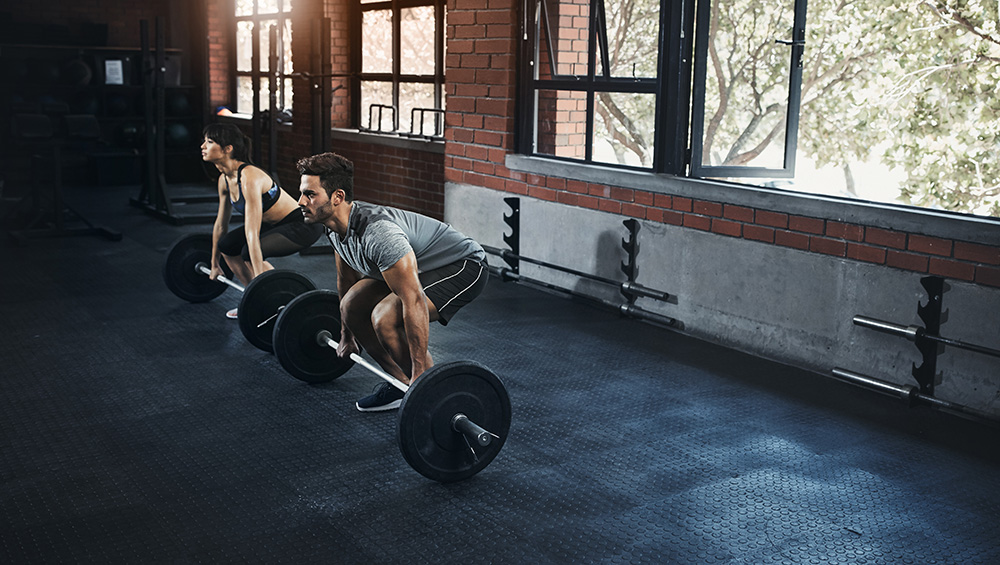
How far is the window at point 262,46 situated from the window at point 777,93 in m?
3.40

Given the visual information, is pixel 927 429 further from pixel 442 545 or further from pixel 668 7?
pixel 668 7

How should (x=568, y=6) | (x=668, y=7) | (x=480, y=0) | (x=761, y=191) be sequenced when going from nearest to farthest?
(x=761, y=191) → (x=668, y=7) → (x=568, y=6) → (x=480, y=0)

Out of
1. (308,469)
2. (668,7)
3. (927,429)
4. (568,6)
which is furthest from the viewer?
(568,6)

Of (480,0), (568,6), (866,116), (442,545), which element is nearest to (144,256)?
(480,0)

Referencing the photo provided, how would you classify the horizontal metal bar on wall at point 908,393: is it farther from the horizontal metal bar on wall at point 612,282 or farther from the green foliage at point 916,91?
the green foliage at point 916,91

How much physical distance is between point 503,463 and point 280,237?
1897 mm

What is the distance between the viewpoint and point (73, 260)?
5.60 metres

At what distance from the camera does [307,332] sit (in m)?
3.25

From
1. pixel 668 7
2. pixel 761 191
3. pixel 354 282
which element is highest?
pixel 668 7

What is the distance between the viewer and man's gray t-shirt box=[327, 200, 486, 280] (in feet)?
8.42

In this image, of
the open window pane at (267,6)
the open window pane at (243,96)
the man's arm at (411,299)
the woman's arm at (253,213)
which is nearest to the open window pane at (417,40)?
the open window pane at (267,6)

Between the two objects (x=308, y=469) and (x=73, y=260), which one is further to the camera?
(x=73, y=260)

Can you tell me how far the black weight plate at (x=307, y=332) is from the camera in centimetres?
320

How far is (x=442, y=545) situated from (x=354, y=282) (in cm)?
115
